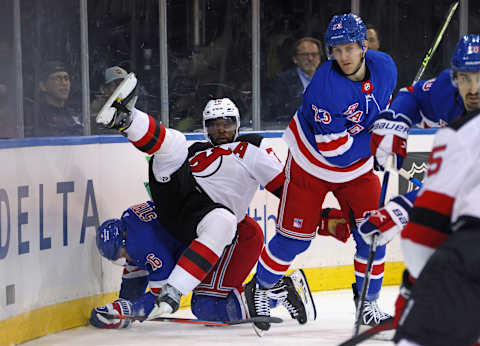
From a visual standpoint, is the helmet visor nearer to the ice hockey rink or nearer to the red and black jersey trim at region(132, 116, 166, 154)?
the red and black jersey trim at region(132, 116, 166, 154)

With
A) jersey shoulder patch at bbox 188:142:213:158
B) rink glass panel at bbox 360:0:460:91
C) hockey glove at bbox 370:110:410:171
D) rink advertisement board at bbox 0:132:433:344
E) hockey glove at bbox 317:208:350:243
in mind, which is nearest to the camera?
hockey glove at bbox 370:110:410:171

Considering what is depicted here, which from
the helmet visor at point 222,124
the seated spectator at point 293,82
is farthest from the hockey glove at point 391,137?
the seated spectator at point 293,82

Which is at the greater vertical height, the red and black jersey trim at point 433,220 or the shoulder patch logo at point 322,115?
the shoulder patch logo at point 322,115

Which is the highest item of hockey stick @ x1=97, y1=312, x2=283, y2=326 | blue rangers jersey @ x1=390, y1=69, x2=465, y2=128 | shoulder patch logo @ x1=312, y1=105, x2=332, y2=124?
blue rangers jersey @ x1=390, y1=69, x2=465, y2=128

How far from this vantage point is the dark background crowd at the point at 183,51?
3189 millimetres

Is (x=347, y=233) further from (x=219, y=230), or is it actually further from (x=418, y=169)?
(x=418, y=169)

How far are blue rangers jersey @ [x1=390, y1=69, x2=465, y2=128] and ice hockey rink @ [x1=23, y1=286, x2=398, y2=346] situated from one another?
34.2 inches

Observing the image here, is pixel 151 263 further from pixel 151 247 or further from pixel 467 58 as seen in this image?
pixel 467 58

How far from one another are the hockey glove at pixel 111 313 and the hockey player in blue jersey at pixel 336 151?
502mm

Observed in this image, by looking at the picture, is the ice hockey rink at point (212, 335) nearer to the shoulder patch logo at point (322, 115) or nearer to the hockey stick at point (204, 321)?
the hockey stick at point (204, 321)

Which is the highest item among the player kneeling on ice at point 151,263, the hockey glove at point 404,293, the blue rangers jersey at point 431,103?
the blue rangers jersey at point 431,103

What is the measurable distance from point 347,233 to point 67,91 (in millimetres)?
1322

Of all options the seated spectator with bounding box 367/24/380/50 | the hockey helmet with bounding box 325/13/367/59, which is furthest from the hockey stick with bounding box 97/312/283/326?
the seated spectator with bounding box 367/24/380/50

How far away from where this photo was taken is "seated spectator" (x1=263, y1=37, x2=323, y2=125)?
481 centimetres
